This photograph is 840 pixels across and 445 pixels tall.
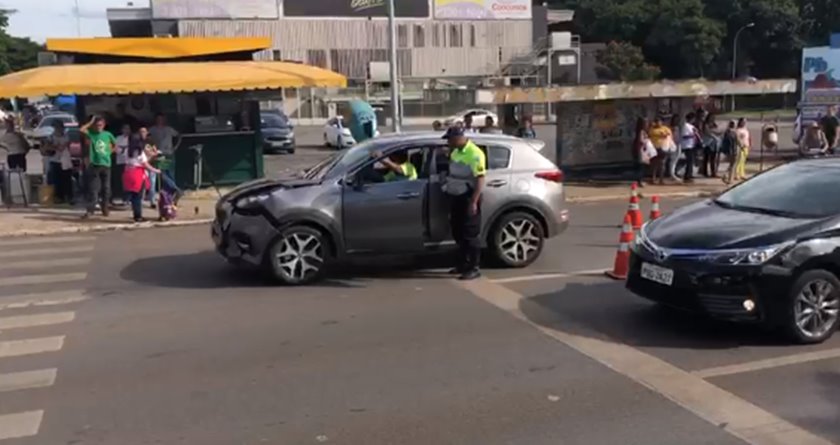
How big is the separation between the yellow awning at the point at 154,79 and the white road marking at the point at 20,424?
11454 millimetres

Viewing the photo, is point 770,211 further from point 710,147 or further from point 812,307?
point 710,147

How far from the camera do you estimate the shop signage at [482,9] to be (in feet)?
228

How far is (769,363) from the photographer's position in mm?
6898

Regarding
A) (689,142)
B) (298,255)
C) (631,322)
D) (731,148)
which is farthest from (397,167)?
(731,148)

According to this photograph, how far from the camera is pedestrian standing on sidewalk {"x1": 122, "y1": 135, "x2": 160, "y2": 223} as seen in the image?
14789 mm

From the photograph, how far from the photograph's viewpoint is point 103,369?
22.7 feet

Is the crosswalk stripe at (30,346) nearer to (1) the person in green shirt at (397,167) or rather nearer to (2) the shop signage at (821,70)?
(1) the person in green shirt at (397,167)

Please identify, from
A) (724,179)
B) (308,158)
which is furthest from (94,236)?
(308,158)

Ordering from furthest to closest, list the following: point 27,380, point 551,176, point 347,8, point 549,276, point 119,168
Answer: point 347,8, point 119,168, point 551,176, point 549,276, point 27,380

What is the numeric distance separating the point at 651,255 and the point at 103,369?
4.51m

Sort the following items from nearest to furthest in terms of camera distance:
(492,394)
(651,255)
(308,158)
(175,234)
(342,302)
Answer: (492,394) < (651,255) < (342,302) < (175,234) < (308,158)

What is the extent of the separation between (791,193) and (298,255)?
499 cm

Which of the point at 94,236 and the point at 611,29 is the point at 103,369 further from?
the point at 611,29

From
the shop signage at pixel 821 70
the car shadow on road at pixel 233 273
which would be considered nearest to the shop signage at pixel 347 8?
the shop signage at pixel 821 70
